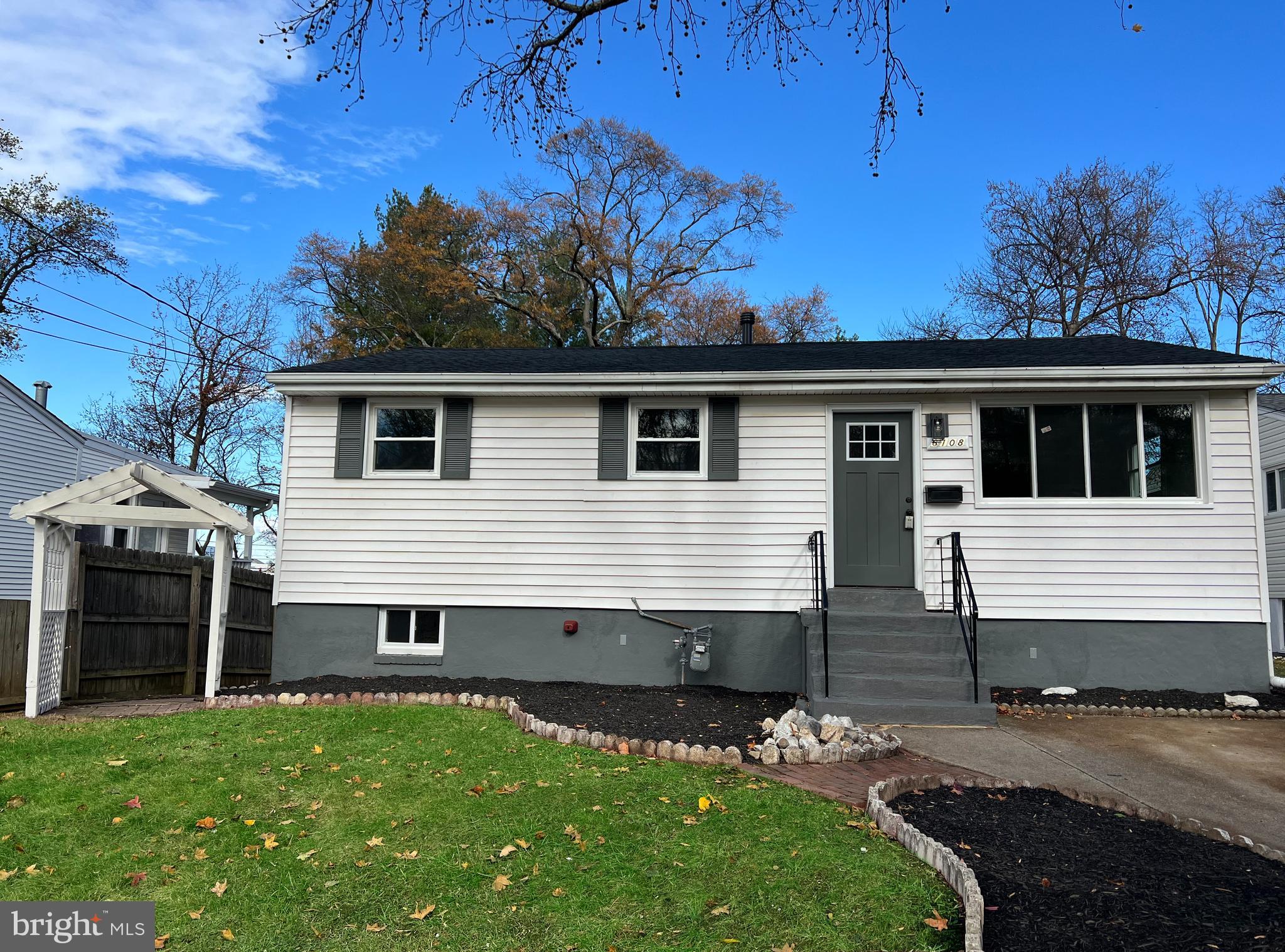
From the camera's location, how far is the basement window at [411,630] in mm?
9539

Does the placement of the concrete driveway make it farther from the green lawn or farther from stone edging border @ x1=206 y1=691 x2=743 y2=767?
the green lawn

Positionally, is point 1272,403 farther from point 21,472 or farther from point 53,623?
point 21,472

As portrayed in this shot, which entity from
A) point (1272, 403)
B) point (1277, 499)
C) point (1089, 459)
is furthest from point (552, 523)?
point (1277, 499)

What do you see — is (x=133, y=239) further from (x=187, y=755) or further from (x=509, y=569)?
(x=187, y=755)

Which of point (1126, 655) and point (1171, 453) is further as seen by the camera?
point (1171, 453)

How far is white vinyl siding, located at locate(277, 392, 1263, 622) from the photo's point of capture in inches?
348

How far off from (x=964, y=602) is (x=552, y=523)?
4.58 m

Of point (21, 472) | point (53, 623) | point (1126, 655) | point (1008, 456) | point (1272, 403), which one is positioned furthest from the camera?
point (1272, 403)

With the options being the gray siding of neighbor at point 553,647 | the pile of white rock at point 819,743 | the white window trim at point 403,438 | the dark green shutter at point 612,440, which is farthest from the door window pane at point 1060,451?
the white window trim at point 403,438

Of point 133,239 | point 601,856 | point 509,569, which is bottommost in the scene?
point 601,856

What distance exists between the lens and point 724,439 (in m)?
9.40

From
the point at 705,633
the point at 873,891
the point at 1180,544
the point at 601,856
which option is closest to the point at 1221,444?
the point at 1180,544

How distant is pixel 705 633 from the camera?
29.5ft

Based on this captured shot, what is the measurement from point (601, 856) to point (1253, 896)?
280 centimetres
